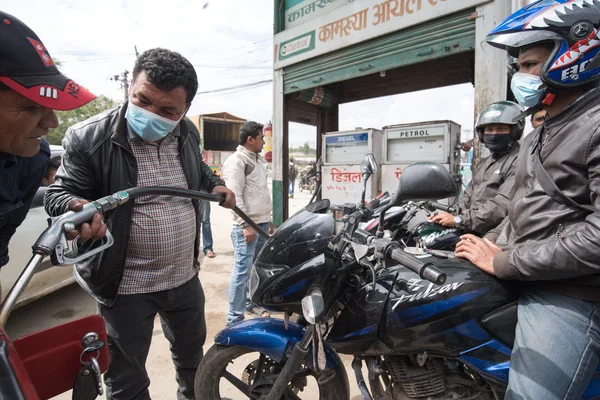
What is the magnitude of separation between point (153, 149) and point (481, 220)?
2.28 metres

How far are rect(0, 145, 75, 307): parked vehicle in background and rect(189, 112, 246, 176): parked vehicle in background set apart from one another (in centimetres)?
1232

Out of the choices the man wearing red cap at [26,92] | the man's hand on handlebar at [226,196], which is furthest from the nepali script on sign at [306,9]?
the man wearing red cap at [26,92]

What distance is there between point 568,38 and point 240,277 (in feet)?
8.85

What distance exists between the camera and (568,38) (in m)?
1.16

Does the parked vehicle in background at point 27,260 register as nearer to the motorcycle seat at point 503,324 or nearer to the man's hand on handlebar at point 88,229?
the man's hand on handlebar at point 88,229

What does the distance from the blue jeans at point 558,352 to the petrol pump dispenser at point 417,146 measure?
2661mm

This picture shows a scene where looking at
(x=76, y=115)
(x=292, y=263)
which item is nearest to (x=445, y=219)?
(x=292, y=263)

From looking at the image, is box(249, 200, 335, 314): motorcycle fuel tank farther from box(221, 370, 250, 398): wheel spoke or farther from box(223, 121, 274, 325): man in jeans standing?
box(223, 121, 274, 325): man in jeans standing

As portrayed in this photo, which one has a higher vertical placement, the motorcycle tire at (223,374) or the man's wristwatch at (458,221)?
the man's wristwatch at (458,221)

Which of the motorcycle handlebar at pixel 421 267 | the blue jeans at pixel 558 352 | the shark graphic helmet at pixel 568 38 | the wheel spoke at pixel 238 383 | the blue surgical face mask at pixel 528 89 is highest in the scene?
the shark graphic helmet at pixel 568 38

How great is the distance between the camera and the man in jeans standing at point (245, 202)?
3033 millimetres

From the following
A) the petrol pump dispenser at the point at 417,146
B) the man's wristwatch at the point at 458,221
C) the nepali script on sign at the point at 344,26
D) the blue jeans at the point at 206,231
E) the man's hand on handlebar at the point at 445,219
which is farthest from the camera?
the blue jeans at the point at 206,231

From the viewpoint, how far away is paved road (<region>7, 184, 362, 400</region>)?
93.0 inches

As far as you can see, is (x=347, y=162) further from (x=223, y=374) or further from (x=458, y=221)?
(x=223, y=374)
